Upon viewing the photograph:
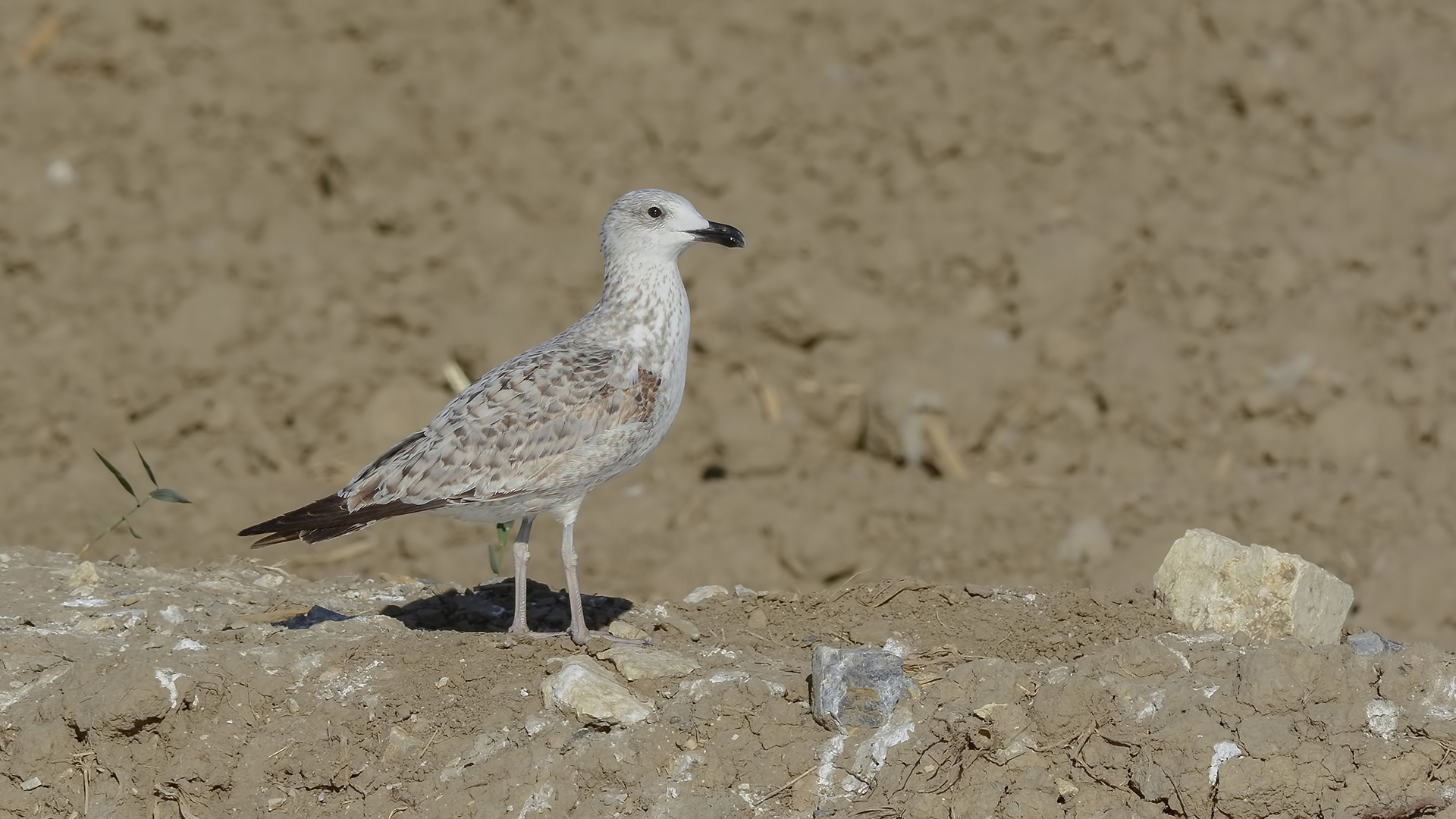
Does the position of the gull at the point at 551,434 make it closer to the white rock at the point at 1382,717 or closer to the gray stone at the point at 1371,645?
the gray stone at the point at 1371,645

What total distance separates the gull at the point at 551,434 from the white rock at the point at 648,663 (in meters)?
0.31

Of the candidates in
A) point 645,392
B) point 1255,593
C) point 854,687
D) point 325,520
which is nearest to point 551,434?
point 645,392

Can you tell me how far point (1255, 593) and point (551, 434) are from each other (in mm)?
2678

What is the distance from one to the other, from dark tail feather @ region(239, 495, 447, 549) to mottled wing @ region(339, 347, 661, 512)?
23 millimetres

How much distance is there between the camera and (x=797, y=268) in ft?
38.2

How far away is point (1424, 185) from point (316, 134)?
835cm

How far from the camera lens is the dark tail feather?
6371 mm

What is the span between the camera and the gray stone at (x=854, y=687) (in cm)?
554

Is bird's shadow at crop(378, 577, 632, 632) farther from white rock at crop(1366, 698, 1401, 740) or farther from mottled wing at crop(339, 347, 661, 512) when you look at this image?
white rock at crop(1366, 698, 1401, 740)

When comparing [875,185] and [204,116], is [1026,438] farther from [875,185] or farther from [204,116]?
[204,116]

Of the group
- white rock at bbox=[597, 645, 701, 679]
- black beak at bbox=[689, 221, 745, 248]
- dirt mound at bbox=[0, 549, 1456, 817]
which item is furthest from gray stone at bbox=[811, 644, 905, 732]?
black beak at bbox=[689, 221, 745, 248]

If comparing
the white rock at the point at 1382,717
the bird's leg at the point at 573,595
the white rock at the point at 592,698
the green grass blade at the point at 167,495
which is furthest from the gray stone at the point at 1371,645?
the green grass blade at the point at 167,495

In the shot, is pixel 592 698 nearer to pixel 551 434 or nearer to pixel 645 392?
pixel 551 434

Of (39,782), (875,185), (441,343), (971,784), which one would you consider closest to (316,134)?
(441,343)
